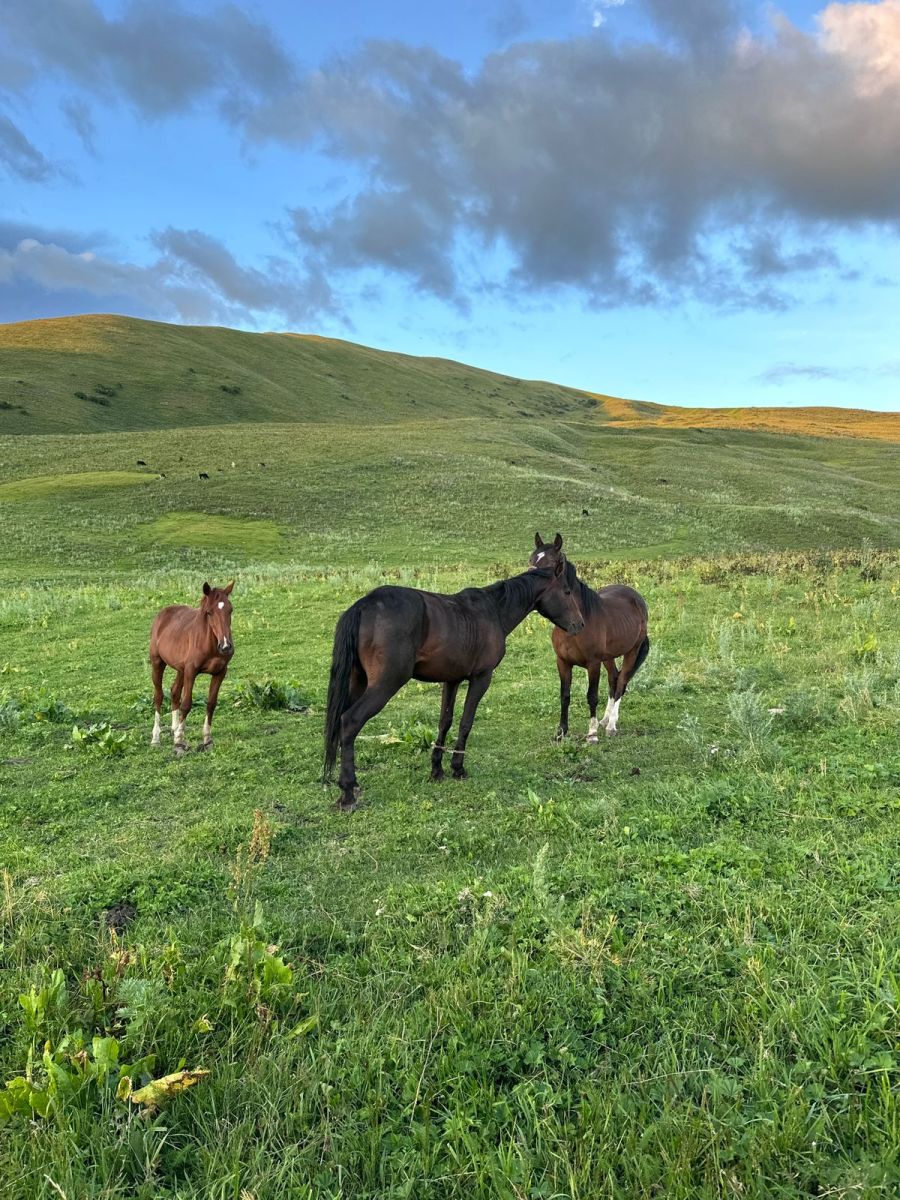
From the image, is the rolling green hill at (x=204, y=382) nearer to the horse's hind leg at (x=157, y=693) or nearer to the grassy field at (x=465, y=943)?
the horse's hind leg at (x=157, y=693)

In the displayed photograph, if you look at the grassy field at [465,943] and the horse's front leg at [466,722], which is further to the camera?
the horse's front leg at [466,722]

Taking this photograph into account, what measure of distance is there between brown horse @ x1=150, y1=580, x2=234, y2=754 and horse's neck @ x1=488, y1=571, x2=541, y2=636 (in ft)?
11.4


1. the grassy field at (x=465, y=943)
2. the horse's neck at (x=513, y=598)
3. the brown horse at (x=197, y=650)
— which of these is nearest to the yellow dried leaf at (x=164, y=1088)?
the grassy field at (x=465, y=943)

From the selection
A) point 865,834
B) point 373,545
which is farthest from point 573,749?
point 373,545

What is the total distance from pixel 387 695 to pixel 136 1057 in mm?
4596

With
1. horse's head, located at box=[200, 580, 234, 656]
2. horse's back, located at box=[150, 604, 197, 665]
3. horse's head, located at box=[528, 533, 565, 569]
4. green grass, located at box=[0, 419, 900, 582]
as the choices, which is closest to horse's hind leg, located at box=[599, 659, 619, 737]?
horse's head, located at box=[528, 533, 565, 569]

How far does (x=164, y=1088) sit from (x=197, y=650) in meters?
6.90

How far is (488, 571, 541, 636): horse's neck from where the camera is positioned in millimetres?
8484

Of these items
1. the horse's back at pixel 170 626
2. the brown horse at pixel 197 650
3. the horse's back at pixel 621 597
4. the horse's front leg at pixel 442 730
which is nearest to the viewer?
the horse's front leg at pixel 442 730

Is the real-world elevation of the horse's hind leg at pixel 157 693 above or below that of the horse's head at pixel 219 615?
below

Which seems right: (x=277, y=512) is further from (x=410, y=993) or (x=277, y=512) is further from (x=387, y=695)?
(x=410, y=993)

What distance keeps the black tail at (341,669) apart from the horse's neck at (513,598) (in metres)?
1.99

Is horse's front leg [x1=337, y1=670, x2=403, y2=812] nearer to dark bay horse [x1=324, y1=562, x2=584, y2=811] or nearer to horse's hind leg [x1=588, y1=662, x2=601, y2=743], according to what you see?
dark bay horse [x1=324, y1=562, x2=584, y2=811]

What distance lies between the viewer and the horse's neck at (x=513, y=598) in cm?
848
